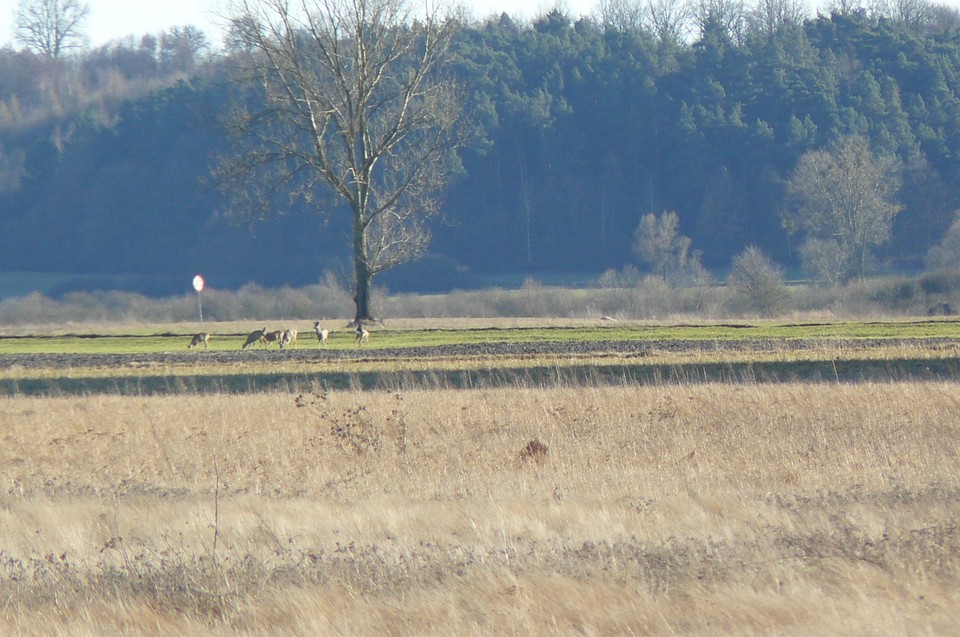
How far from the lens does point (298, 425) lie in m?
15.8

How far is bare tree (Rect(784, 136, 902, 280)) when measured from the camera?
6525 cm

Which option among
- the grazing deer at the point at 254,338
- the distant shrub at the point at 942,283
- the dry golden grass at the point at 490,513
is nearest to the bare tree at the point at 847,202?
the distant shrub at the point at 942,283

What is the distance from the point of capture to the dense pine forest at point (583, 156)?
8294cm

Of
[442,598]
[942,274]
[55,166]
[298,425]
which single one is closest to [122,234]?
[55,166]

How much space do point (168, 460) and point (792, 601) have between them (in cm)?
900

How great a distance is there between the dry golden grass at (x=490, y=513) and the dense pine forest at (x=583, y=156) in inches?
2348

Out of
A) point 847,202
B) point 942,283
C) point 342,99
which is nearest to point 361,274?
point 342,99

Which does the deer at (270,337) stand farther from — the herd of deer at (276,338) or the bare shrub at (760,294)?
the bare shrub at (760,294)

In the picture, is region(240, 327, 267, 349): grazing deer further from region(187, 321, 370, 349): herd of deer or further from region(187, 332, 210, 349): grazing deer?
region(187, 332, 210, 349): grazing deer

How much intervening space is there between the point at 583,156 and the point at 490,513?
83647 millimetres

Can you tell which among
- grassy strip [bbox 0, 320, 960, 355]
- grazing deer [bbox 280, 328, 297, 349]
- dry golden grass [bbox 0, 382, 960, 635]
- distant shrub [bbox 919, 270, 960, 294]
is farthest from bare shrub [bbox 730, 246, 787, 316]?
dry golden grass [bbox 0, 382, 960, 635]

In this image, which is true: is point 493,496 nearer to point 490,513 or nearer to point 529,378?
point 490,513

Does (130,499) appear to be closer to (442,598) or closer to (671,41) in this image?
(442,598)

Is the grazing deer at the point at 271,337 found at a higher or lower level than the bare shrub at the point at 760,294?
higher
